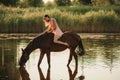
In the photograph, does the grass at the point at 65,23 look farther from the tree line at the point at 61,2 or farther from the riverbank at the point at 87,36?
the tree line at the point at 61,2

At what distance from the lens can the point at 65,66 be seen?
588 inches

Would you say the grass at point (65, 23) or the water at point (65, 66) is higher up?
the water at point (65, 66)

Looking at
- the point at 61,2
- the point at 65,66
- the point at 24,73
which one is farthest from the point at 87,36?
the point at 61,2

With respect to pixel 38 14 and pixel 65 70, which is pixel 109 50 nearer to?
pixel 65 70

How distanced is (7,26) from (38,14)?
2.40 meters

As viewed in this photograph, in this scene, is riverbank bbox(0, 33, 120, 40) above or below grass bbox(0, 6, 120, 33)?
below

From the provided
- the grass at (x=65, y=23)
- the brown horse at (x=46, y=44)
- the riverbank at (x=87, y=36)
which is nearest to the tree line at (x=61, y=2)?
the grass at (x=65, y=23)

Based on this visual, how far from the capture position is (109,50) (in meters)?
19.7

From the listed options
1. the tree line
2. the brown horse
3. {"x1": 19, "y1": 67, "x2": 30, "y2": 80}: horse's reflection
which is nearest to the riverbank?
the brown horse

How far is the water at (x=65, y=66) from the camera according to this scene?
1281cm

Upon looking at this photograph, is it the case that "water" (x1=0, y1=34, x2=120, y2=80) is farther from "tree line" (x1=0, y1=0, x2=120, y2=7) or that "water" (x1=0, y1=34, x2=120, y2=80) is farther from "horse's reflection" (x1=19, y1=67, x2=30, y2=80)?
"tree line" (x1=0, y1=0, x2=120, y2=7)

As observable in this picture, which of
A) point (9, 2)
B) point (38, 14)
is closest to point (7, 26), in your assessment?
point (38, 14)

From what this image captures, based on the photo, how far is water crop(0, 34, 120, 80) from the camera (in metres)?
12.8

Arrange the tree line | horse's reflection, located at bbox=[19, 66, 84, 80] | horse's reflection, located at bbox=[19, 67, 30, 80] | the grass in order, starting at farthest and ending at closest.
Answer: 1. the tree line
2. the grass
3. horse's reflection, located at bbox=[19, 67, 30, 80]
4. horse's reflection, located at bbox=[19, 66, 84, 80]
